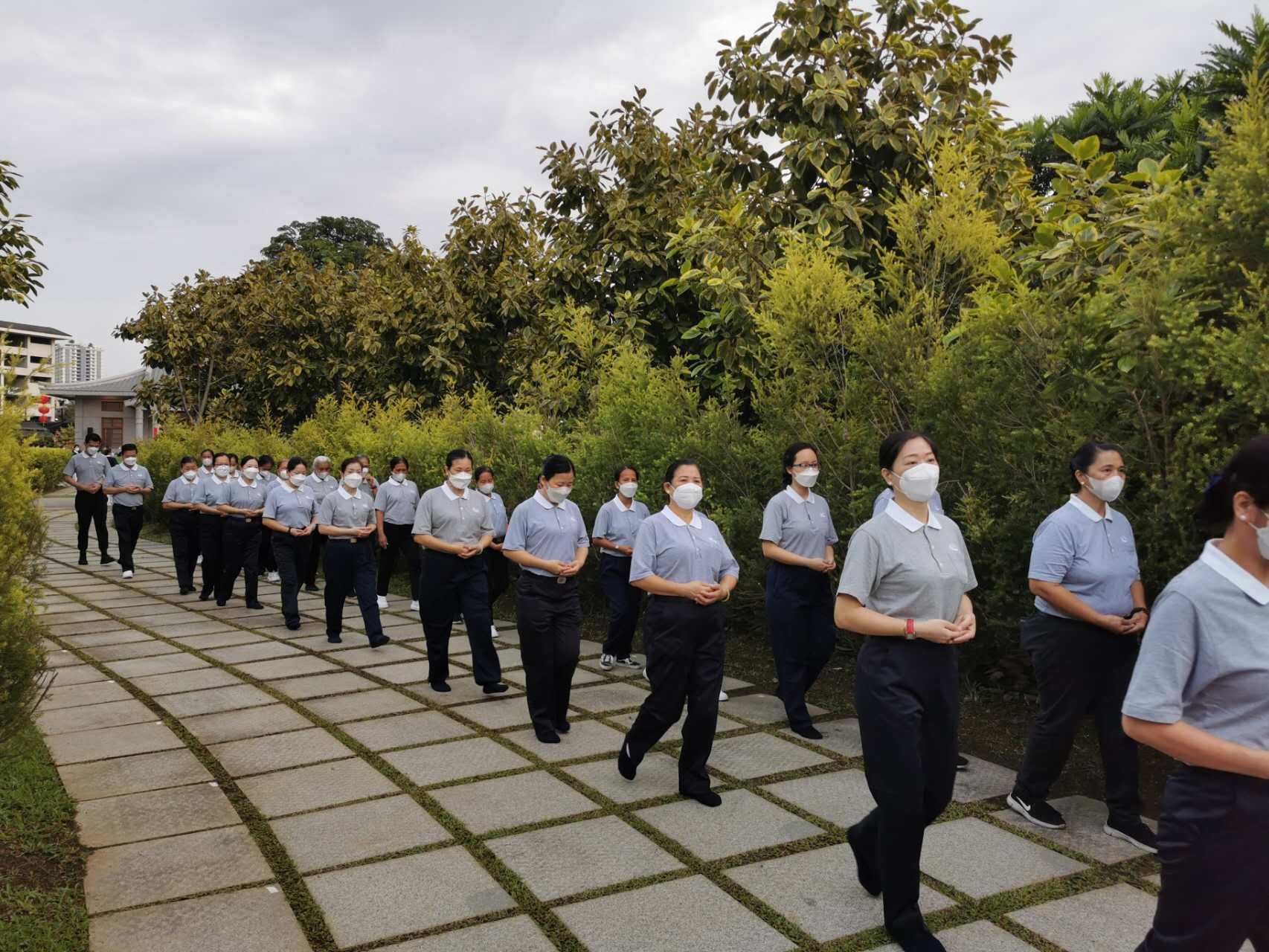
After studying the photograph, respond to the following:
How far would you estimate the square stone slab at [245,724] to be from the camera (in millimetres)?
5645

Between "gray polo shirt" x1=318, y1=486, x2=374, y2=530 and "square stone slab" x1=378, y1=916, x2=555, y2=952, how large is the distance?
5638 millimetres

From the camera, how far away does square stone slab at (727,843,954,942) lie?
3.31 m

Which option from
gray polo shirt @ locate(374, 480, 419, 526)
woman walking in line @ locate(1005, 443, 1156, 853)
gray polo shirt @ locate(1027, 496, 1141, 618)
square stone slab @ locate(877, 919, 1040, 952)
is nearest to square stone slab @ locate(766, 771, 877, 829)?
woman walking in line @ locate(1005, 443, 1156, 853)

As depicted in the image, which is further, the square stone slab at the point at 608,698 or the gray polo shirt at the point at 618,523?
the gray polo shirt at the point at 618,523

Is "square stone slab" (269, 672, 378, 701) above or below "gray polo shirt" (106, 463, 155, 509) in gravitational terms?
below

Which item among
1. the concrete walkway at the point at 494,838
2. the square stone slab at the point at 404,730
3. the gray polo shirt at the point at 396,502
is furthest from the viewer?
the gray polo shirt at the point at 396,502

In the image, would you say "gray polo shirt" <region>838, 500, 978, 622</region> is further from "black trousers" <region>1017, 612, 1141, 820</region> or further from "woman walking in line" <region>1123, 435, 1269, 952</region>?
"black trousers" <region>1017, 612, 1141, 820</region>

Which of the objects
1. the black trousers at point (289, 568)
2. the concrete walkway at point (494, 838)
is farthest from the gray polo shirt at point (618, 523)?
the black trousers at point (289, 568)

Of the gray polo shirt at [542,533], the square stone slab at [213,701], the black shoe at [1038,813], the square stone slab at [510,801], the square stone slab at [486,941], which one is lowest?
the square stone slab at [213,701]

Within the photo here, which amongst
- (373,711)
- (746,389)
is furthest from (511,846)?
(746,389)

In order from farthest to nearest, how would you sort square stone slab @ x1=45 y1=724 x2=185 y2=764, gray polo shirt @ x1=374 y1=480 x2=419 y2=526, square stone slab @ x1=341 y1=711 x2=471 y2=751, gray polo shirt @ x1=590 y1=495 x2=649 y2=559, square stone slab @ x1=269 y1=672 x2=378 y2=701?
gray polo shirt @ x1=374 y1=480 x2=419 y2=526 < gray polo shirt @ x1=590 y1=495 x2=649 y2=559 < square stone slab @ x1=269 y1=672 x2=378 y2=701 < square stone slab @ x1=341 y1=711 x2=471 y2=751 < square stone slab @ x1=45 y1=724 x2=185 y2=764

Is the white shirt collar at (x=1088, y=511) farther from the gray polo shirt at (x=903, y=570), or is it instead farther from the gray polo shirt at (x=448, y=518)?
the gray polo shirt at (x=448, y=518)

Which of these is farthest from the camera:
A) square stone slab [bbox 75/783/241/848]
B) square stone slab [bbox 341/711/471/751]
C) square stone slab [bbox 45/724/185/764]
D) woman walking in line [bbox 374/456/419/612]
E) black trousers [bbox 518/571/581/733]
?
woman walking in line [bbox 374/456/419/612]

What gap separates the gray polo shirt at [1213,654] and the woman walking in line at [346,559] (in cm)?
712
